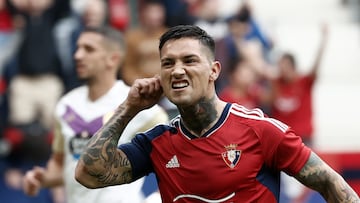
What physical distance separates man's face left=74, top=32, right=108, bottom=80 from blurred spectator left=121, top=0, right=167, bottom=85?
3.81m

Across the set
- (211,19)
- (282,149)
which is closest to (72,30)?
(211,19)

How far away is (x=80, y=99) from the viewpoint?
7.80m

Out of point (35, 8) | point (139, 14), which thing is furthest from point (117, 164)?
point (139, 14)

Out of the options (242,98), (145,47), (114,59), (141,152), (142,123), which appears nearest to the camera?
(141,152)

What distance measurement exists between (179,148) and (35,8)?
763 centimetres

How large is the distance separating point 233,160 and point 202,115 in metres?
0.28

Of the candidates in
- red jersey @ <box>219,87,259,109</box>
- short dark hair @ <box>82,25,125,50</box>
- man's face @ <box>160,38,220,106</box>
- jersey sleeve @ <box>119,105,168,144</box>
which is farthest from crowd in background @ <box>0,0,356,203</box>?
man's face @ <box>160,38,220,106</box>

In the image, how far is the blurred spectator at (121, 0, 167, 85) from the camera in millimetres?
11984

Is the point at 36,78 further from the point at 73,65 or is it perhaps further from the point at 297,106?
the point at 297,106

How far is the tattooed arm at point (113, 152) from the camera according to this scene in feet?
18.4

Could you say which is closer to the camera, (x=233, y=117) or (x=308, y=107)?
(x=233, y=117)

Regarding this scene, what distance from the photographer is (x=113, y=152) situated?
221 inches

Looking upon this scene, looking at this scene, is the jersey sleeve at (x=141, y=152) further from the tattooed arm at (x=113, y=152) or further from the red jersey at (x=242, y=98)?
the red jersey at (x=242, y=98)

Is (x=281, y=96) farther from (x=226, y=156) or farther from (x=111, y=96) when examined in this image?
(x=226, y=156)
